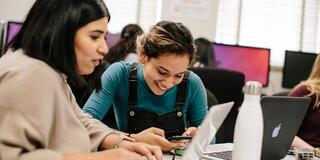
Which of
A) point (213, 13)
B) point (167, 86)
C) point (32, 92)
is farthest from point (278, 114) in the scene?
point (213, 13)

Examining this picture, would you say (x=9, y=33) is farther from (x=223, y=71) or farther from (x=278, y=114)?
(x=278, y=114)

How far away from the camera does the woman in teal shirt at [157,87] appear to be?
1.50m

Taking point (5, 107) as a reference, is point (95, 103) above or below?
below

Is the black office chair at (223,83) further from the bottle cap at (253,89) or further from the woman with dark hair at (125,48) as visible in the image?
the bottle cap at (253,89)

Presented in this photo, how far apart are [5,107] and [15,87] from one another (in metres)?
0.04

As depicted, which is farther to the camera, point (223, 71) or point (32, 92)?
point (223, 71)

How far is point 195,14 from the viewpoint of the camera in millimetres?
3814

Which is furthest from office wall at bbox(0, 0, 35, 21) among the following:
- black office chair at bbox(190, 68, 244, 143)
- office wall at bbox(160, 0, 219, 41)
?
black office chair at bbox(190, 68, 244, 143)

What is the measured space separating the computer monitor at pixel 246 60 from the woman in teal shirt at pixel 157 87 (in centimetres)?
195

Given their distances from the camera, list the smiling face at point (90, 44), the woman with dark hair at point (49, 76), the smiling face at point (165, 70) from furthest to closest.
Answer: the smiling face at point (165, 70) < the smiling face at point (90, 44) < the woman with dark hair at point (49, 76)

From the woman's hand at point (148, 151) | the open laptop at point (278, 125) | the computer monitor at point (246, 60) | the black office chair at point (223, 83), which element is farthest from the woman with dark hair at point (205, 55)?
the woman's hand at point (148, 151)

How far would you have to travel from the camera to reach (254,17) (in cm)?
405

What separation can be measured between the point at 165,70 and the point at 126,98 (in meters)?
0.24

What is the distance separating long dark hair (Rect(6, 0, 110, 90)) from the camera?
816 millimetres
